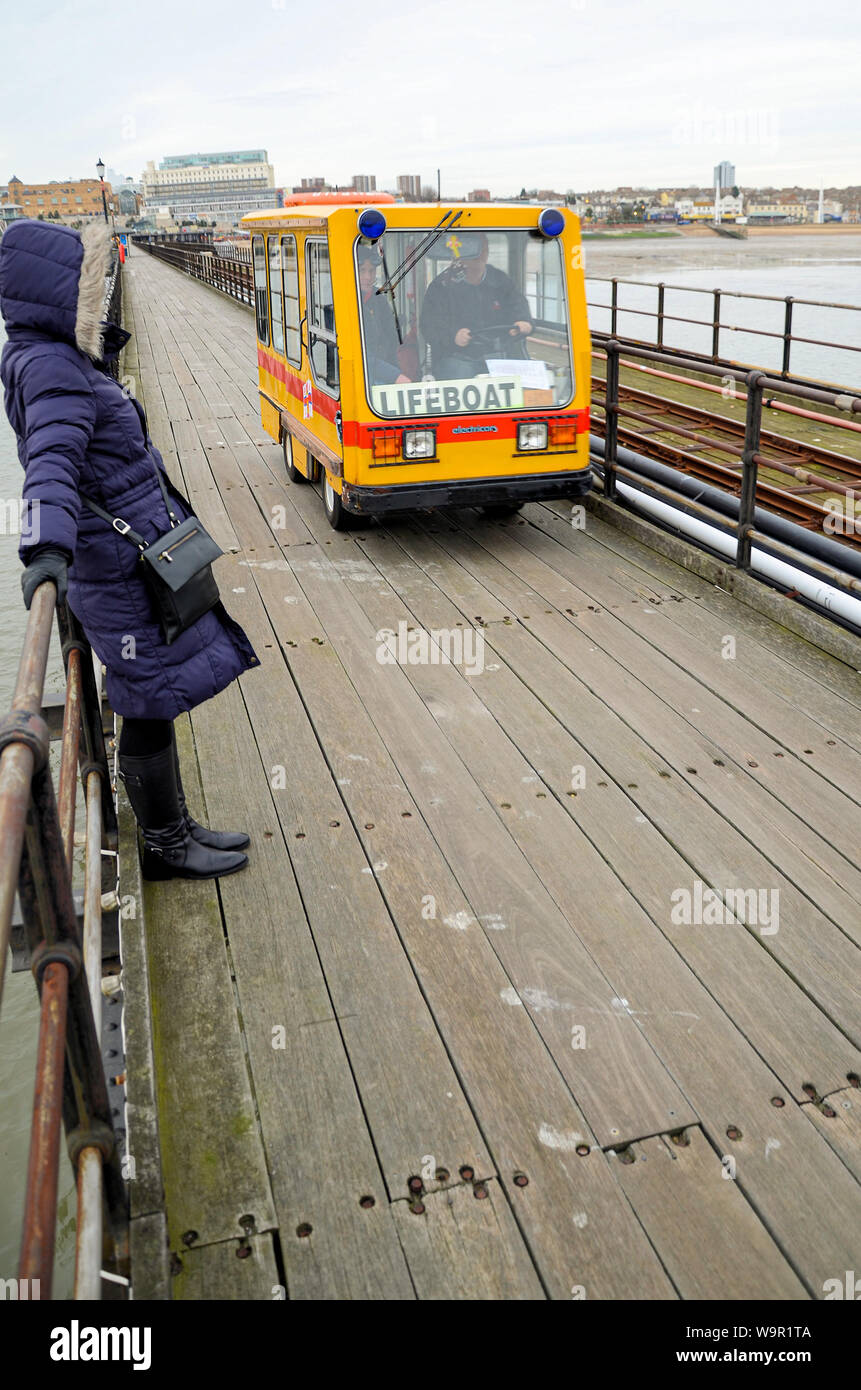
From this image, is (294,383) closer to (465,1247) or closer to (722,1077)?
(722,1077)

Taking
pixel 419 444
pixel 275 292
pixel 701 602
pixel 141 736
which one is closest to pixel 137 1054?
pixel 141 736

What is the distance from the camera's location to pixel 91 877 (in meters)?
2.86

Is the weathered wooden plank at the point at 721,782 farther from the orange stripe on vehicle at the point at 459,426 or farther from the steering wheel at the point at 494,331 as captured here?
the steering wheel at the point at 494,331

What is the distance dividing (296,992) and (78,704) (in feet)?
3.48

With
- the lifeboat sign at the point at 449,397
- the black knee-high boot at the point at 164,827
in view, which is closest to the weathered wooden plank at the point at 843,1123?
the black knee-high boot at the point at 164,827

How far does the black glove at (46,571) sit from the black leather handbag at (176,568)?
0.56m

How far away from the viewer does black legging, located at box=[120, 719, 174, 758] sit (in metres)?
3.42

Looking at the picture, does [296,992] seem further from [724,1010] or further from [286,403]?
[286,403]

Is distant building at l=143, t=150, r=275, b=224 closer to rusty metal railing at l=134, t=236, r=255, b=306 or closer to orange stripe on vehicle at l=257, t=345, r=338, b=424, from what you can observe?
rusty metal railing at l=134, t=236, r=255, b=306

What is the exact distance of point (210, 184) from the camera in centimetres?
16725

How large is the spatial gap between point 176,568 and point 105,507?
255mm

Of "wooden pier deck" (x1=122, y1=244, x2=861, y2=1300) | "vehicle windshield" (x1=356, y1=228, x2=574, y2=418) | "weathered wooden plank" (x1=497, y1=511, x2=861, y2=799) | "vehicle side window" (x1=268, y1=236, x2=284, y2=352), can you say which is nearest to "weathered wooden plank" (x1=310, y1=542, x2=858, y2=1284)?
"wooden pier deck" (x1=122, y1=244, x2=861, y2=1300)

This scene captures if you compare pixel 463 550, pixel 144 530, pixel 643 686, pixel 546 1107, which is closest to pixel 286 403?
pixel 463 550

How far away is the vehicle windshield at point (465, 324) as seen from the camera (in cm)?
657
